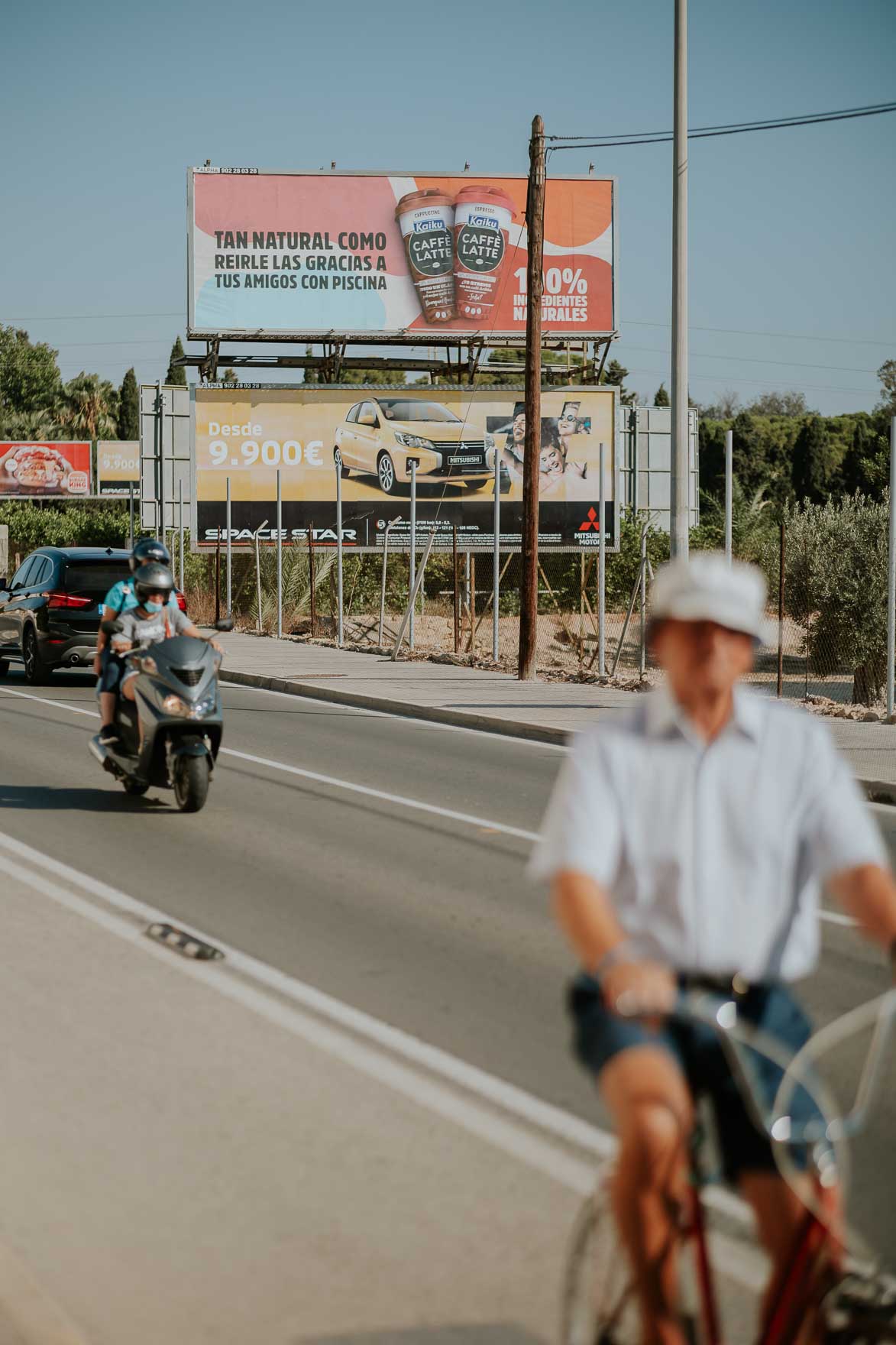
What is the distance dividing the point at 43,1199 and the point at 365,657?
2264 cm

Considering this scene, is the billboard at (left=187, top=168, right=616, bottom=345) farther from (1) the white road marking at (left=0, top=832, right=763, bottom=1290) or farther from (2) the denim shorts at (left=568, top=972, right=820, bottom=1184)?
(2) the denim shorts at (left=568, top=972, right=820, bottom=1184)

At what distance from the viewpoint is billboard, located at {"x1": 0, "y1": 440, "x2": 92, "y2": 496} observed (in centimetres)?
8562

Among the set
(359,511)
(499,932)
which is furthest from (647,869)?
(359,511)

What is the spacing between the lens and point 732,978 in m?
3.04

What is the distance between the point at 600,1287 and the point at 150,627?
904 cm

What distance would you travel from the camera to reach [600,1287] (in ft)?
9.74

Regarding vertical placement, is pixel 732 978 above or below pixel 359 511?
below

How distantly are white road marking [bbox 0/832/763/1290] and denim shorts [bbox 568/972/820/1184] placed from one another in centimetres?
113

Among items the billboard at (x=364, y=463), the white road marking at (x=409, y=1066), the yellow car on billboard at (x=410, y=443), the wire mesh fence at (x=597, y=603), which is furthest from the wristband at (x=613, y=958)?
the yellow car on billboard at (x=410, y=443)

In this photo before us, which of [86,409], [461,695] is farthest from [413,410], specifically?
[86,409]

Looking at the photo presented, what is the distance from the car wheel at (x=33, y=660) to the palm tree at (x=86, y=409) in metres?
80.4

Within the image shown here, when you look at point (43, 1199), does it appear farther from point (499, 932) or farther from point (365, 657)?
point (365, 657)

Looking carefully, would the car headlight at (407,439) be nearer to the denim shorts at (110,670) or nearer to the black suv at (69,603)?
the black suv at (69,603)

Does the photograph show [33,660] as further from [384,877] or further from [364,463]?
[364,463]
